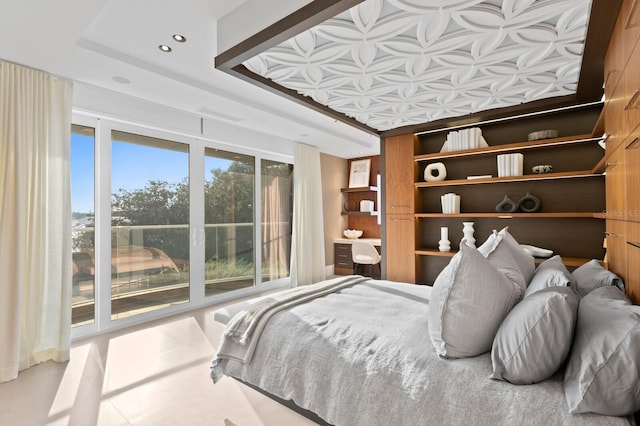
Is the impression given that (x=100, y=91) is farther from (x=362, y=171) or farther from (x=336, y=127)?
(x=362, y=171)

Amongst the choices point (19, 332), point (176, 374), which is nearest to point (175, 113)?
point (19, 332)

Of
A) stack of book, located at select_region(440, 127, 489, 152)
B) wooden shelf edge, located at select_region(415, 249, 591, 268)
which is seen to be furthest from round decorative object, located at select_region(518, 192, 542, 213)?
stack of book, located at select_region(440, 127, 489, 152)

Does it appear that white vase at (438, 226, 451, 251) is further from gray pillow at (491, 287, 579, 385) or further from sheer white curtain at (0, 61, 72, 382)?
sheer white curtain at (0, 61, 72, 382)

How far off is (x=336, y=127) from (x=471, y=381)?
13.8ft

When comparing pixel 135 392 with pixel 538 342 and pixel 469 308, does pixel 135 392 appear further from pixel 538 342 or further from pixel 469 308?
pixel 538 342

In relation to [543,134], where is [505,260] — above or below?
below

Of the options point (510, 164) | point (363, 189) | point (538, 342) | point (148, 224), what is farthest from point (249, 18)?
point (363, 189)

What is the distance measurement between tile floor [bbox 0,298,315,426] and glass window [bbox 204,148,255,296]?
5.49 ft

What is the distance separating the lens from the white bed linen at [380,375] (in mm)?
1186

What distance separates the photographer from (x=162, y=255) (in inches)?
164

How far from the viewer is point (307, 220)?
585cm

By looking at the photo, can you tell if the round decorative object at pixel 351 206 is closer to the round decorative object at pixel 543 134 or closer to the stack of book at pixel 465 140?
the stack of book at pixel 465 140

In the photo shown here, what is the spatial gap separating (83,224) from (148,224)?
2.21ft

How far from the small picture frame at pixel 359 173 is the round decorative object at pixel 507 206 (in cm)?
335
